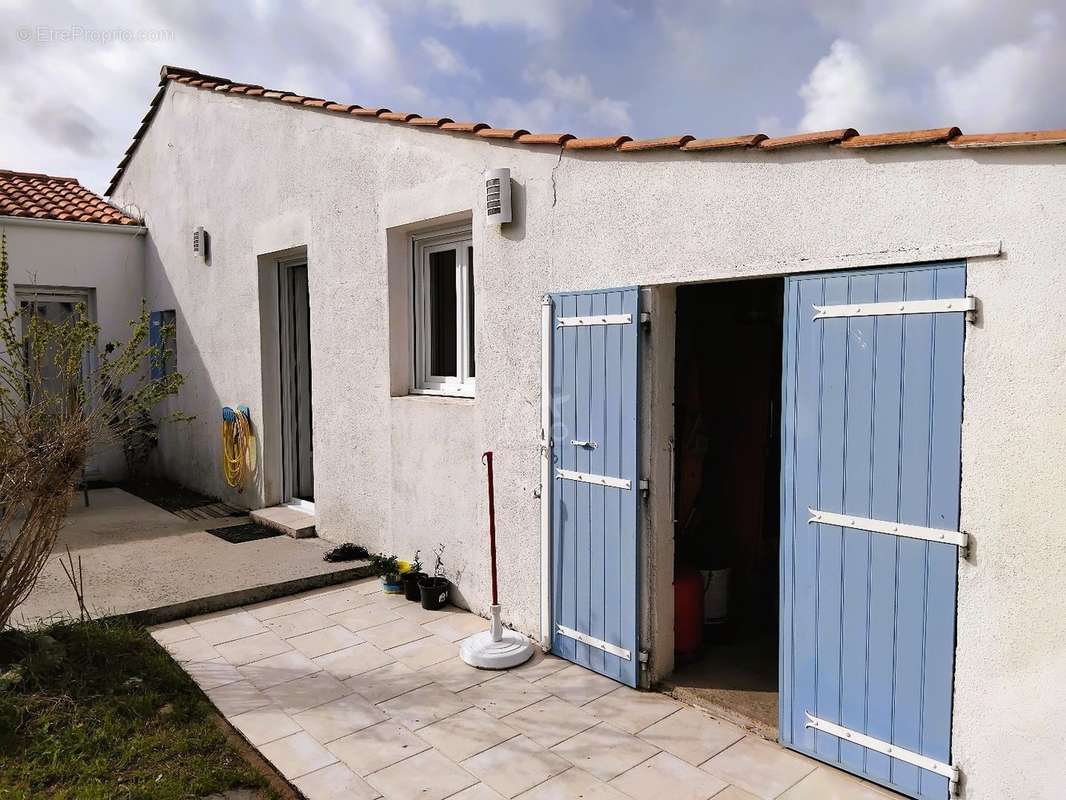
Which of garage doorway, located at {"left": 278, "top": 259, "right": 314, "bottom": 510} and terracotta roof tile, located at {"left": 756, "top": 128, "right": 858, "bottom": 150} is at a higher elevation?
terracotta roof tile, located at {"left": 756, "top": 128, "right": 858, "bottom": 150}

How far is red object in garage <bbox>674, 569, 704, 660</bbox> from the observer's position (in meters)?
4.82

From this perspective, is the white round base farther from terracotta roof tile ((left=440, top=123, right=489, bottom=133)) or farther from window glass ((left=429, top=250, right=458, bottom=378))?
terracotta roof tile ((left=440, top=123, right=489, bottom=133))

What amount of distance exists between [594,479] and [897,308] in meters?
2.07

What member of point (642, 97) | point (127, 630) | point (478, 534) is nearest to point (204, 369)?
point (127, 630)

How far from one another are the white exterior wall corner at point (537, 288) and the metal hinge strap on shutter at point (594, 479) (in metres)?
0.30

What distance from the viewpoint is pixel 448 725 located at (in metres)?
4.10

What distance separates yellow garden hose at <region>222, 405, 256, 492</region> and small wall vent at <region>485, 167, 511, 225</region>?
482cm

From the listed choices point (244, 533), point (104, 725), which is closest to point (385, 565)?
point (244, 533)

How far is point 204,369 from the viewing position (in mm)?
9570

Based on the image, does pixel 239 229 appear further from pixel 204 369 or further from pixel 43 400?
pixel 43 400

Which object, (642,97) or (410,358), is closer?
(410,358)

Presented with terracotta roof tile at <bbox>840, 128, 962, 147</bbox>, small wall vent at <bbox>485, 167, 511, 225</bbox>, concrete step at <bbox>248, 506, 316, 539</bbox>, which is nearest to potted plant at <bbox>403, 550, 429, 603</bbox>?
concrete step at <bbox>248, 506, 316, 539</bbox>

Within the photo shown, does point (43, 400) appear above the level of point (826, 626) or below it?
above

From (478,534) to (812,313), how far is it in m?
3.04
